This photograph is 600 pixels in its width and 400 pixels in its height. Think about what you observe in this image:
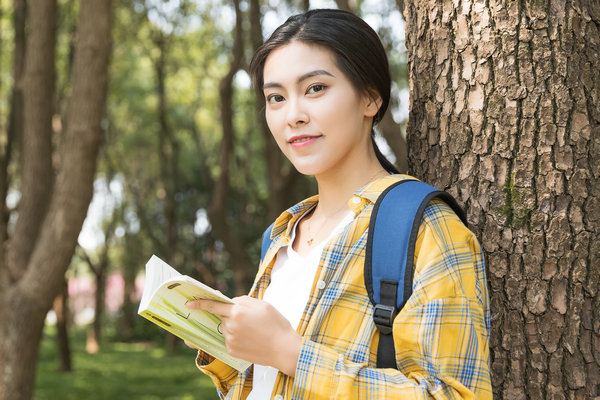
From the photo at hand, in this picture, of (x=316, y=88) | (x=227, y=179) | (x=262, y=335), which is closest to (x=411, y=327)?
(x=262, y=335)

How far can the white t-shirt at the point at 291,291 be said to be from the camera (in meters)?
1.86

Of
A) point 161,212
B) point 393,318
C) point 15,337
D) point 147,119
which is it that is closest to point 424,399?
point 393,318

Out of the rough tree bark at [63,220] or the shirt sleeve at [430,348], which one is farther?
the rough tree bark at [63,220]

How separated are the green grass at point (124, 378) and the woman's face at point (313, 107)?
28.7 ft

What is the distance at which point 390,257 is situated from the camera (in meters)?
1.56

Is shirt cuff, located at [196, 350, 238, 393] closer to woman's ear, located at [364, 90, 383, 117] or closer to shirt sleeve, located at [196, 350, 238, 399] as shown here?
shirt sleeve, located at [196, 350, 238, 399]

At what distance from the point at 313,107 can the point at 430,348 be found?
76cm

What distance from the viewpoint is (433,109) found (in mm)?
2127

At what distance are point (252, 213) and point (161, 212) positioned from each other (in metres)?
3.18

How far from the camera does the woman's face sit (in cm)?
184

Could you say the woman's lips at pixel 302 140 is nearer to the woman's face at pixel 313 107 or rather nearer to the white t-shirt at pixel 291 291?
the woman's face at pixel 313 107

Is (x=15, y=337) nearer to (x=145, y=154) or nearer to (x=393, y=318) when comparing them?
(x=393, y=318)

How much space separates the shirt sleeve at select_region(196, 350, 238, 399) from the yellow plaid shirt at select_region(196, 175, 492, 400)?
0.44 m

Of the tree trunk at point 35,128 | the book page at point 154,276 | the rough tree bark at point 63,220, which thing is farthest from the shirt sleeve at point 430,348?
the tree trunk at point 35,128
